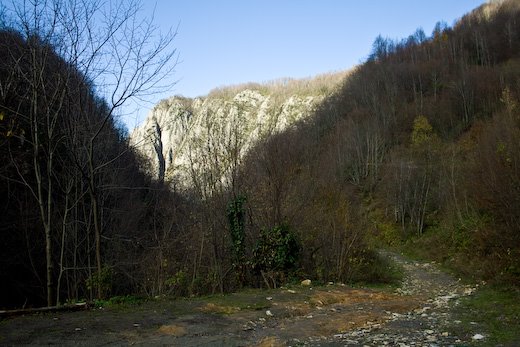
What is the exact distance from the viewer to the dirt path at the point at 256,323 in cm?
Answer: 743

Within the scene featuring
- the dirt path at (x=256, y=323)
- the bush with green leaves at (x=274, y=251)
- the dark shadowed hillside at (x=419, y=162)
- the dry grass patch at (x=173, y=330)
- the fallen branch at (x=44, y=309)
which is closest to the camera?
the dirt path at (x=256, y=323)

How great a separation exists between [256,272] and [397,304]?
576 centimetres

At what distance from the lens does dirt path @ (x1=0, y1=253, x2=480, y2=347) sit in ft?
→ 24.4

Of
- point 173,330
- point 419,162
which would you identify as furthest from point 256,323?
Answer: point 419,162

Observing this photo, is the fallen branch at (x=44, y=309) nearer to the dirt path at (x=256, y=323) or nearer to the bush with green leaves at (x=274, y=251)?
the dirt path at (x=256, y=323)

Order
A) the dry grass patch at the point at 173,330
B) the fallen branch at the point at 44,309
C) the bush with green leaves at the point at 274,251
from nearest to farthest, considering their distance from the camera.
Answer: the dry grass patch at the point at 173,330, the fallen branch at the point at 44,309, the bush with green leaves at the point at 274,251

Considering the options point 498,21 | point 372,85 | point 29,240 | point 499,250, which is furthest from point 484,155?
point 498,21

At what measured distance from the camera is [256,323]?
922 centimetres

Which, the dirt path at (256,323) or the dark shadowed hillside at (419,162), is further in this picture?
the dark shadowed hillside at (419,162)

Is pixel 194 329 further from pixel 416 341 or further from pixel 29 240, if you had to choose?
pixel 29 240

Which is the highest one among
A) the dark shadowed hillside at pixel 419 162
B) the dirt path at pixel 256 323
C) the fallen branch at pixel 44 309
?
the dark shadowed hillside at pixel 419 162

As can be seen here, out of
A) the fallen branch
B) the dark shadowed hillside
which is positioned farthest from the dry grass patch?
the dark shadowed hillside

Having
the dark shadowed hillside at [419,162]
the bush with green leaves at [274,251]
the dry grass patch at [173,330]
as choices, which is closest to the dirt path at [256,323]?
the dry grass patch at [173,330]

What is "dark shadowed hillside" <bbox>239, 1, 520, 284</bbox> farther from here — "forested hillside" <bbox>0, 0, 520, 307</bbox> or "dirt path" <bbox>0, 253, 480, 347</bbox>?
"dirt path" <bbox>0, 253, 480, 347</bbox>
